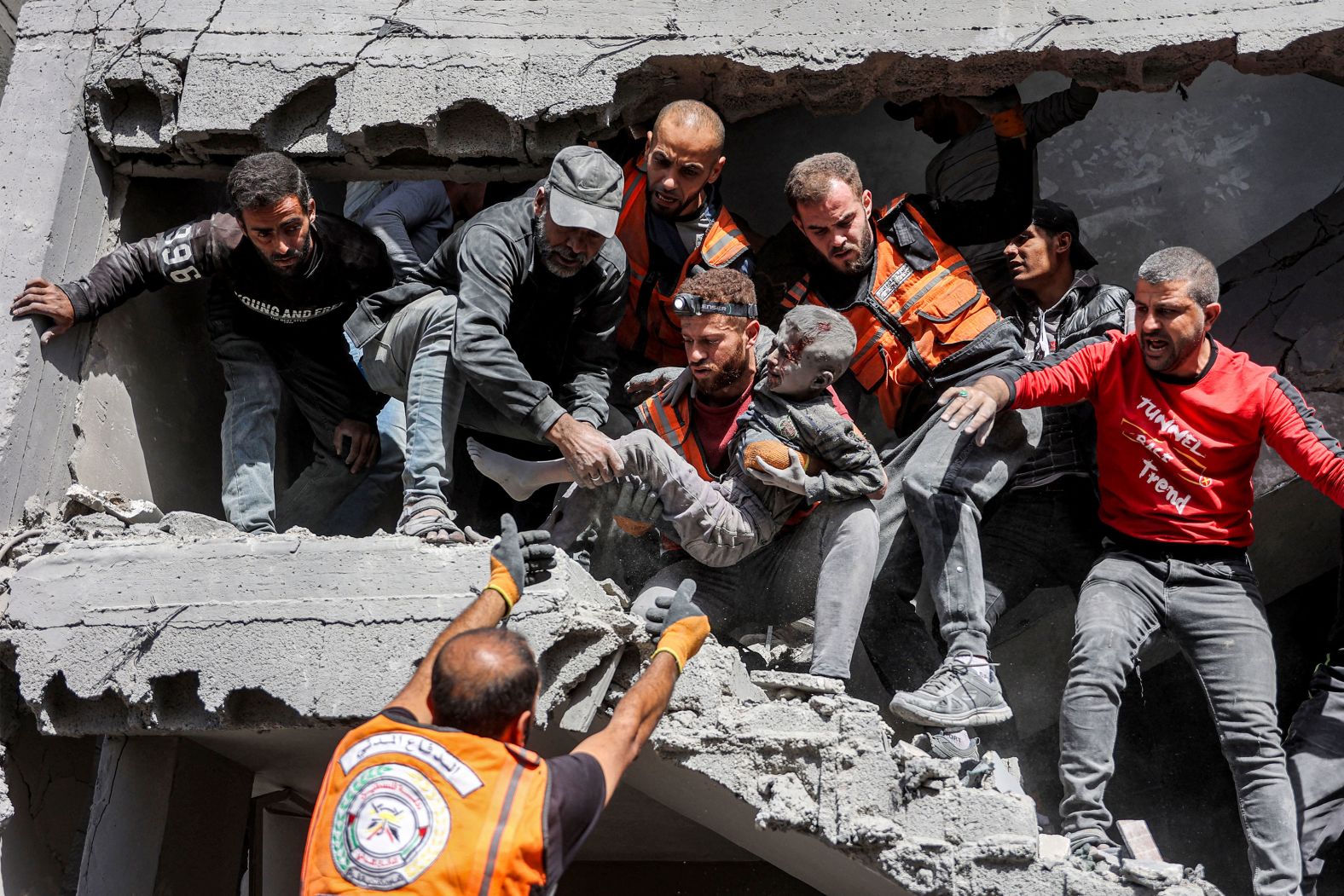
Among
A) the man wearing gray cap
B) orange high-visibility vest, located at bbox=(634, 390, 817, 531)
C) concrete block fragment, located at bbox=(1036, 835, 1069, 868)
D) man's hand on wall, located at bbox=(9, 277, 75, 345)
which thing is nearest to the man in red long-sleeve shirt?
concrete block fragment, located at bbox=(1036, 835, 1069, 868)

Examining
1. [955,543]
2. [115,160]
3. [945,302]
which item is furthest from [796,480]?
[115,160]

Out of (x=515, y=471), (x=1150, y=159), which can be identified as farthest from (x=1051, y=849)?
(x=1150, y=159)

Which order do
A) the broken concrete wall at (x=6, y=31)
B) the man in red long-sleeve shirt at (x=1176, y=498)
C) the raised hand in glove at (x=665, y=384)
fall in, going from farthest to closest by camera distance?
the broken concrete wall at (x=6, y=31) → the raised hand in glove at (x=665, y=384) → the man in red long-sleeve shirt at (x=1176, y=498)

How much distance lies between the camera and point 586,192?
5.85 m

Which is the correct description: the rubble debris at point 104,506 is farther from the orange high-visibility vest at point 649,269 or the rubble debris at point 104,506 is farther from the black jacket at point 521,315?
the orange high-visibility vest at point 649,269

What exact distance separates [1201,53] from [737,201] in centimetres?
280

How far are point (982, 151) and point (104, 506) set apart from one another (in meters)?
3.87

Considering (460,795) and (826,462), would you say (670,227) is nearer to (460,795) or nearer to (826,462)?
(826,462)

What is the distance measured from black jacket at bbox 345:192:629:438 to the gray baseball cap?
0.22 metres

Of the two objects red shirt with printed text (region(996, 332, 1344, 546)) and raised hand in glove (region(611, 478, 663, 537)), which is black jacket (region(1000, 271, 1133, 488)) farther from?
raised hand in glove (region(611, 478, 663, 537))

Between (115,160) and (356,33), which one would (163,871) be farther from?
(356,33)

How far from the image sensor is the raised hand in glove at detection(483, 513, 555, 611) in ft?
16.0

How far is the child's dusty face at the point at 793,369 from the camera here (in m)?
5.61

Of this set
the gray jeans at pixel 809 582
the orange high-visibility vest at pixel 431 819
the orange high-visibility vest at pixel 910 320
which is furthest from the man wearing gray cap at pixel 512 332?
the orange high-visibility vest at pixel 431 819
